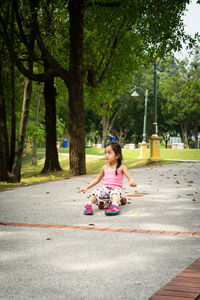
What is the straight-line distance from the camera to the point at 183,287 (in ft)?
12.4

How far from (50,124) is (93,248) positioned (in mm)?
15879

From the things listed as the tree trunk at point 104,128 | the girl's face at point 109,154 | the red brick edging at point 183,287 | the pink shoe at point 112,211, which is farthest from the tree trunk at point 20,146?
the tree trunk at point 104,128

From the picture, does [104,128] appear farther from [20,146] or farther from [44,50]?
[20,146]

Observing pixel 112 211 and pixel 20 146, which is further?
pixel 20 146

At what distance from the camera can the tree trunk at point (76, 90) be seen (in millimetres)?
17312

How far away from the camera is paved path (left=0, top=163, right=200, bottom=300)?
12.8 ft

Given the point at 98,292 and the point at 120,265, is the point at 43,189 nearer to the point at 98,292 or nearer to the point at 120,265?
the point at 120,265

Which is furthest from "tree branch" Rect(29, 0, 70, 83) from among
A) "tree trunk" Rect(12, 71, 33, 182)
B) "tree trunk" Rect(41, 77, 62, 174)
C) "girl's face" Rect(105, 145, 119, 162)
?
"girl's face" Rect(105, 145, 119, 162)

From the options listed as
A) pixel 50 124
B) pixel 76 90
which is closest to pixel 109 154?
pixel 76 90

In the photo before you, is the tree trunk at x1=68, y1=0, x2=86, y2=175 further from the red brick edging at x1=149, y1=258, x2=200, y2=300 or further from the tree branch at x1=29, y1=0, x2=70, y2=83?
the red brick edging at x1=149, y1=258, x2=200, y2=300

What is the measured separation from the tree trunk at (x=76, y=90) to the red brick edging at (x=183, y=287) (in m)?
13.4

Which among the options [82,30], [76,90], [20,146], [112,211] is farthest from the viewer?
[82,30]

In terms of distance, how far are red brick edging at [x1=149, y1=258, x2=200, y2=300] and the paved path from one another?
10cm

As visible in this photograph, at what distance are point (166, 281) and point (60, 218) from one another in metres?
3.56
